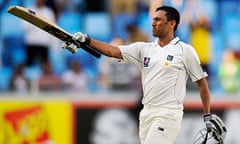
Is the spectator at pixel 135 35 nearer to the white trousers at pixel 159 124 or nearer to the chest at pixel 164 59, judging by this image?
the chest at pixel 164 59

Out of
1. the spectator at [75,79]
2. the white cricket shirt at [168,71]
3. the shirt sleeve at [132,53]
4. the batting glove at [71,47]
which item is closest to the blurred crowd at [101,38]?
the spectator at [75,79]

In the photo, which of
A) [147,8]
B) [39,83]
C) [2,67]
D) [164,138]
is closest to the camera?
[164,138]

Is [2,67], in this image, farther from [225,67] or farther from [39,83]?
[225,67]

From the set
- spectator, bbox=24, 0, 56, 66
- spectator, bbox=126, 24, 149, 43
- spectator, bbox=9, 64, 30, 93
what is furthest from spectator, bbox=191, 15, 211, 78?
spectator, bbox=9, 64, 30, 93

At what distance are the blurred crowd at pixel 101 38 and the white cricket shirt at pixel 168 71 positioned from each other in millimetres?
3624

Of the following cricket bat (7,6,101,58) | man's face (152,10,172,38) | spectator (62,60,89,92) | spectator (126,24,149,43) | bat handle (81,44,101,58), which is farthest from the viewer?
spectator (126,24,149,43)

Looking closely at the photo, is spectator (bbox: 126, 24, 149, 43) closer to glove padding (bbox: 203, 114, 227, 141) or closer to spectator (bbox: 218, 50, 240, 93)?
spectator (bbox: 218, 50, 240, 93)

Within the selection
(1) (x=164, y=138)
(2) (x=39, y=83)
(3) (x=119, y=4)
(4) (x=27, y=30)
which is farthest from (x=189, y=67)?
(3) (x=119, y=4)

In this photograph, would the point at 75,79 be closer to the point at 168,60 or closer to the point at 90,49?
the point at 90,49

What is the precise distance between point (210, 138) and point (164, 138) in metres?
0.64

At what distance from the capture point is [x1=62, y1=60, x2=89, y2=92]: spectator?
452 inches

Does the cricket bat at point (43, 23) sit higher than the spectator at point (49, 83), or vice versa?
the cricket bat at point (43, 23)

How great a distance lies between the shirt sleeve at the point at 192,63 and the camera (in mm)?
7691

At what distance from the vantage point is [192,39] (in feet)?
44.4
